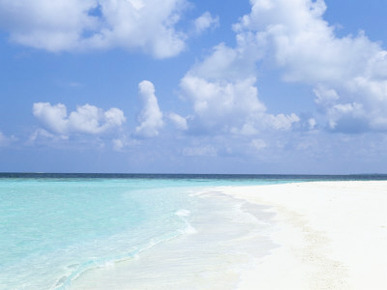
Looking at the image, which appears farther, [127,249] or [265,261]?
[127,249]

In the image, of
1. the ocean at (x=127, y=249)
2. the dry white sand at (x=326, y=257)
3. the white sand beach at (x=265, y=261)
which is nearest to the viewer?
the dry white sand at (x=326, y=257)

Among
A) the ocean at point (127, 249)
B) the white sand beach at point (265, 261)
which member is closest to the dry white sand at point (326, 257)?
the white sand beach at point (265, 261)

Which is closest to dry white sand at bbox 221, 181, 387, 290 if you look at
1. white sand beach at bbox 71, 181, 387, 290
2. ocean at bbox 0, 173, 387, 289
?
white sand beach at bbox 71, 181, 387, 290

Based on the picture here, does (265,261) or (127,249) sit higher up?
(265,261)

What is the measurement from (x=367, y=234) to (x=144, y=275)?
6276mm

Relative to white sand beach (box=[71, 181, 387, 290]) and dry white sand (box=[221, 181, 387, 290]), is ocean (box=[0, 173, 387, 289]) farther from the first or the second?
dry white sand (box=[221, 181, 387, 290])

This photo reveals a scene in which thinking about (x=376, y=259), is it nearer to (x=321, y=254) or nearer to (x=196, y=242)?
(x=321, y=254)

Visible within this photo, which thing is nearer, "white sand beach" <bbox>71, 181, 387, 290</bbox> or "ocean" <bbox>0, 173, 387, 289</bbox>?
"white sand beach" <bbox>71, 181, 387, 290</bbox>

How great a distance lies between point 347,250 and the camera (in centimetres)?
890

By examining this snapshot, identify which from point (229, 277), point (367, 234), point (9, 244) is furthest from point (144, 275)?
point (367, 234)

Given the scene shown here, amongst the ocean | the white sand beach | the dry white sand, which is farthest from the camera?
the ocean

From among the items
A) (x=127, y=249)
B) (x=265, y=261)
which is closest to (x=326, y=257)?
(x=265, y=261)

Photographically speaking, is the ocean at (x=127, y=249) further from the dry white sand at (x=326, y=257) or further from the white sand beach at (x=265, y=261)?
the dry white sand at (x=326, y=257)

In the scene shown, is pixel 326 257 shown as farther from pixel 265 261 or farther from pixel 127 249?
pixel 127 249
